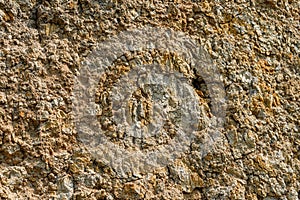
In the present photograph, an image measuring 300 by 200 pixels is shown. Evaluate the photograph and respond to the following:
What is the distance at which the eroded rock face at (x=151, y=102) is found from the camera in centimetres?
106

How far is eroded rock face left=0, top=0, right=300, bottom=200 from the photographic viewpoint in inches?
41.7

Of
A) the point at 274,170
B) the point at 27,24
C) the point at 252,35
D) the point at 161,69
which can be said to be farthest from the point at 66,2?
the point at 274,170

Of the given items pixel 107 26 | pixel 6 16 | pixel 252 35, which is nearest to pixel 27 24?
pixel 6 16

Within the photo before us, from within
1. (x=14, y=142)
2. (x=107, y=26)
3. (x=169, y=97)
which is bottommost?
(x=14, y=142)

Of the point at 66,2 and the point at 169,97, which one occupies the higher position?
the point at 66,2

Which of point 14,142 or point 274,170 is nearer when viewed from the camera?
point 14,142

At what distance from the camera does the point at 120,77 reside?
3.66ft

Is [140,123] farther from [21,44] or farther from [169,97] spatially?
[21,44]

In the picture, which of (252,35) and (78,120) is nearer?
(78,120)

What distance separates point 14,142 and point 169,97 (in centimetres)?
31

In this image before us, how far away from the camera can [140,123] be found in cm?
111

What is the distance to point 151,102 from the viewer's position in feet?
3.70

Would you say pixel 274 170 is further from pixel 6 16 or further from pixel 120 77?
pixel 6 16

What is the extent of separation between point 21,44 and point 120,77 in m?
0.19
